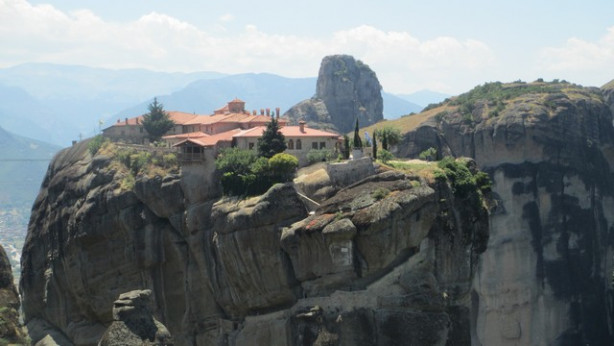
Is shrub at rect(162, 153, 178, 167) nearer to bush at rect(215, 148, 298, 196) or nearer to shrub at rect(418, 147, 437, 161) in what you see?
bush at rect(215, 148, 298, 196)

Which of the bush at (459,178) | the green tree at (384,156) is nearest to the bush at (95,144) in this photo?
the green tree at (384,156)

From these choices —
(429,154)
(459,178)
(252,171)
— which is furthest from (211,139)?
(429,154)

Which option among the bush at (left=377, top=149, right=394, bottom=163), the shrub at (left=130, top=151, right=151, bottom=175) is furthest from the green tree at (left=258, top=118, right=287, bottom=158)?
the shrub at (left=130, top=151, right=151, bottom=175)

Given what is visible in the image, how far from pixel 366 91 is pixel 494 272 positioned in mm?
70069

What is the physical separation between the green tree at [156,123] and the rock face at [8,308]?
57.0 meters

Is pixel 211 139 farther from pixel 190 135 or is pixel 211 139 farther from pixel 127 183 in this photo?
pixel 127 183

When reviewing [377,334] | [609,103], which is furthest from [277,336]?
[609,103]

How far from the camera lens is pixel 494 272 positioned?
11219cm

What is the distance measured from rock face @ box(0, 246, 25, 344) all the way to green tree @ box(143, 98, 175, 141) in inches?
2245

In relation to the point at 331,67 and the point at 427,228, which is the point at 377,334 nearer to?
the point at 427,228

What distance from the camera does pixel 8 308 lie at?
142 feet

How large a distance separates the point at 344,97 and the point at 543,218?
61757mm

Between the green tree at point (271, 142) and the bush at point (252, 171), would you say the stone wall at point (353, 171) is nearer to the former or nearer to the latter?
the bush at point (252, 171)

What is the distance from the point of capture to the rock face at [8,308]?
4144 cm
